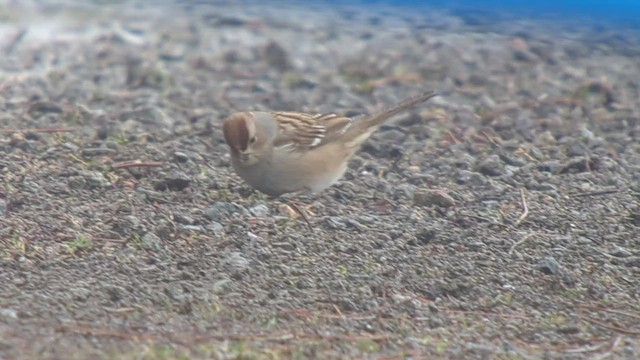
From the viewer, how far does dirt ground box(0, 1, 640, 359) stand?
500 centimetres

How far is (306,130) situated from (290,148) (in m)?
0.24

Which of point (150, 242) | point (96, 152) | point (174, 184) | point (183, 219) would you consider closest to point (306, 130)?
point (174, 184)

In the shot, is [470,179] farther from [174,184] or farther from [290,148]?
[174,184]

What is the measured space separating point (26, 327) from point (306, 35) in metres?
8.55

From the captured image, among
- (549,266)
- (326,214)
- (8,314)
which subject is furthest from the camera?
(326,214)

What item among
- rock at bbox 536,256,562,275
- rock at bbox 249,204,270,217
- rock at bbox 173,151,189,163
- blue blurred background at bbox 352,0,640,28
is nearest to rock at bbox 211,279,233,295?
rock at bbox 249,204,270,217

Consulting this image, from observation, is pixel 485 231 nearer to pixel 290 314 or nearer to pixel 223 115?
pixel 290 314

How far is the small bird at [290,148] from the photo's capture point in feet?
22.6

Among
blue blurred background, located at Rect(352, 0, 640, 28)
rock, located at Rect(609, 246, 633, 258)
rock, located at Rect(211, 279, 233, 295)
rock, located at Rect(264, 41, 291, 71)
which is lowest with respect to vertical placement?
rock, located at Rect(264, 41, 291, 71)

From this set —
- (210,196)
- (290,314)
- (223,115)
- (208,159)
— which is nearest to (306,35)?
(223,115)

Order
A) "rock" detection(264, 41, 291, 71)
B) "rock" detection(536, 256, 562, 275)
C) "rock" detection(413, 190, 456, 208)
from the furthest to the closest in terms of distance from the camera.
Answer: "rock" detection(264, 41, 291, 71), "rock" detection(413, 190, 456, 208), "rock" detection(536, 256, 562, 275)

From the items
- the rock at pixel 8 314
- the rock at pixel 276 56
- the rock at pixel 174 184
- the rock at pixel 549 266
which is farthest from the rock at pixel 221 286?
the rock at pixel 276 56

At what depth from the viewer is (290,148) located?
7.19 m

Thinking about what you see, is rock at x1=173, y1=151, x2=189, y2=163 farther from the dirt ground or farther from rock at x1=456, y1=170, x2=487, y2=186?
rock at x1=456, y1=170, x2=487, y2=186
